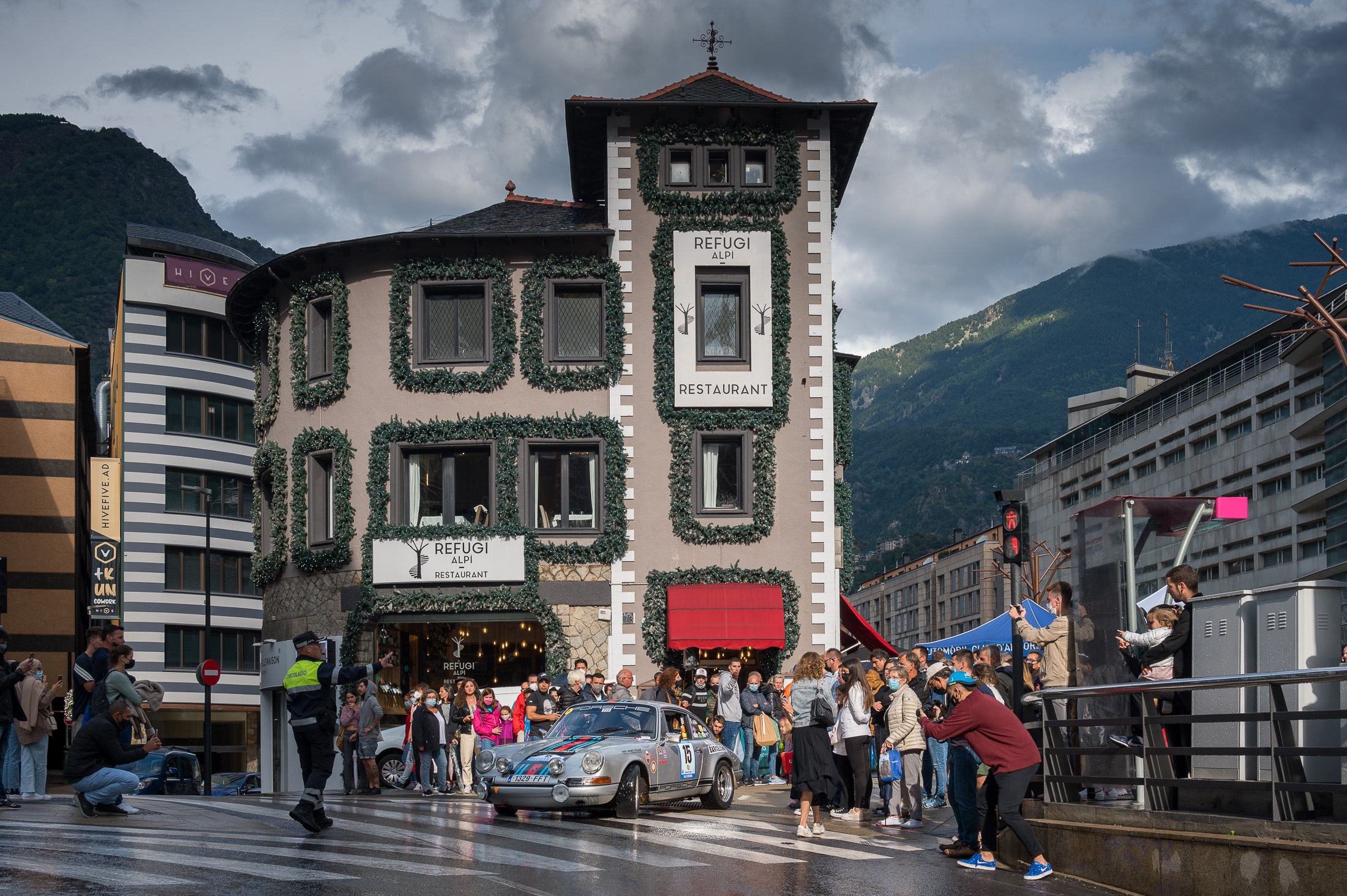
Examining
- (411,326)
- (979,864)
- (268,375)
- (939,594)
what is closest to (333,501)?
(411,326)

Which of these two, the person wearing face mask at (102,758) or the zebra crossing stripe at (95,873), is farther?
the person wearing face mask at (102,758)

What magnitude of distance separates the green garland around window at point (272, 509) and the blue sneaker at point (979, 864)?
75.5 feet

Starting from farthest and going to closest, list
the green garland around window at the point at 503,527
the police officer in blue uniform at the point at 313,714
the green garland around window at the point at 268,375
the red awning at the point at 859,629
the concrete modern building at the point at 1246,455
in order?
the concrete modern building at the point at 1246,455
the green garland around window at the point at 268,375
the red awning at the point at 859,629
the green garland around window at the point at 503,527
the police officer in blue uniform at the point at 313,714

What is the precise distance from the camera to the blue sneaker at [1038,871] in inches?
509

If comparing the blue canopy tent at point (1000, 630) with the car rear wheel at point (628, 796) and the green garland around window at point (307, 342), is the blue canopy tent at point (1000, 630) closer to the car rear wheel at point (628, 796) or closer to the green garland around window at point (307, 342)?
the car rear wheel at point (628, 796)

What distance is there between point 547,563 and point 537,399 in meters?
3.54

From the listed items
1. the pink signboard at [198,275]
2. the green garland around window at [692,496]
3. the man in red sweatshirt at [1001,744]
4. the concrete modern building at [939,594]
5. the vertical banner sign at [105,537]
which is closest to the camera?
the man in red sweatshirt at [1001,744]

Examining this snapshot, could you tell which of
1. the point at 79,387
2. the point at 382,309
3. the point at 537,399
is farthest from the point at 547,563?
the point at 79,387

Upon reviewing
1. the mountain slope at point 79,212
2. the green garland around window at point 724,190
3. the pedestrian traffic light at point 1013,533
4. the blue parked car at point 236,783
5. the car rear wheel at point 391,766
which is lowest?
the blue parked car at point 236,783

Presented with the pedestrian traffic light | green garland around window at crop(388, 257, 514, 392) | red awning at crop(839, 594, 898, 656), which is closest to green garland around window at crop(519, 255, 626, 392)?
green garland around window at crop(388, 257, 514, 392)

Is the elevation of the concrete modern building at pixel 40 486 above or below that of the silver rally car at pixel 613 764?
above

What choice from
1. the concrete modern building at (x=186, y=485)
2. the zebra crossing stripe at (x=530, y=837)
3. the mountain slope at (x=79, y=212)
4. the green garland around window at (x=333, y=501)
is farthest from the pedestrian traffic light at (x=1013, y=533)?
the mountain slope at (x=79, y=212)

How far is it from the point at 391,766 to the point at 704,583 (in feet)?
25.0

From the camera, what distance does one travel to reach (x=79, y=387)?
191ft
